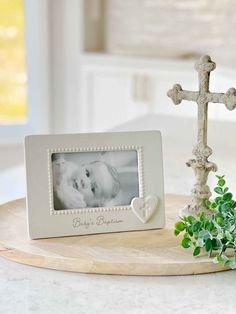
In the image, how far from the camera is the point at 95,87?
446 centimetres

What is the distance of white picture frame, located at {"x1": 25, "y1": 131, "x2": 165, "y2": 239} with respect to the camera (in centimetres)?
115

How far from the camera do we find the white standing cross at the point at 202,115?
1190 mm

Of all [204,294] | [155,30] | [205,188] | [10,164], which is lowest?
[10,164]

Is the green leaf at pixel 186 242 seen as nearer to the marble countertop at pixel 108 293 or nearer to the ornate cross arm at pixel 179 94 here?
the marble countertop at pixel 108 293

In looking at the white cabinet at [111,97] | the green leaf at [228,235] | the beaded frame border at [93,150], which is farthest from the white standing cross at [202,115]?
the white cabinet at [111,97]

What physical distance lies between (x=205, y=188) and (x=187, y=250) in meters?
0.17

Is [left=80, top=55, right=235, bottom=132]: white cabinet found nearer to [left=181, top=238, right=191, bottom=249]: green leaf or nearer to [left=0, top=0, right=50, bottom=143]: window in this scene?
[left=0, top=0, right=50, bottom=143]: window

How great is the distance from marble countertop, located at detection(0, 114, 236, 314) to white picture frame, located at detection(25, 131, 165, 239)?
0.39 ft

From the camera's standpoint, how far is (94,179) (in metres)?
1.17

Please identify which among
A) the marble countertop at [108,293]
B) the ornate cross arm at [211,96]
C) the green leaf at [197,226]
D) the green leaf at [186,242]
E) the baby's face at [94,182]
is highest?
the ornate cross arm at [211,96]

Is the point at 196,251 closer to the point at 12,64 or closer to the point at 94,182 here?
the point at 94,182

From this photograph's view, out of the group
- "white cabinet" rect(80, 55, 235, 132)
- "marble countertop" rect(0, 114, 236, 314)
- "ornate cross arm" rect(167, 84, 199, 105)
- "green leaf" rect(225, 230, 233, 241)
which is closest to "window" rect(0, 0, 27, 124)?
"white cabinet" rect(80, 55, 235, 132)

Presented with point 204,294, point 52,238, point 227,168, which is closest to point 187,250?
point 204,294

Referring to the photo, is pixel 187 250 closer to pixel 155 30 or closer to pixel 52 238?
pixel 52 238
